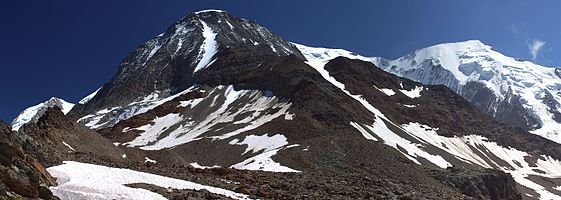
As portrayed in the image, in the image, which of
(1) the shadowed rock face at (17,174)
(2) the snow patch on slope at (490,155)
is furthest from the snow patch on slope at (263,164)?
(2) the snow patch on slope at (490,155)

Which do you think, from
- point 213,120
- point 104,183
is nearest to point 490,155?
point 213,120

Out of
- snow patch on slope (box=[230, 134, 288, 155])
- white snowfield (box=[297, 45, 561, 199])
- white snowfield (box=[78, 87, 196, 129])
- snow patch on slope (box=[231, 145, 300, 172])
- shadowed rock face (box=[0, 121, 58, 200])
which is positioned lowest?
shadowed rock face (box=[0, 121, 58, 200])

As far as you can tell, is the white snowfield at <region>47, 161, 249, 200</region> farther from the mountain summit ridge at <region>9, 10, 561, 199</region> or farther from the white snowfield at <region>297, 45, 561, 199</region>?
the white snowfield at <region>297, 45, 561, 199</region>

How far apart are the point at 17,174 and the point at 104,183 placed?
256 inches

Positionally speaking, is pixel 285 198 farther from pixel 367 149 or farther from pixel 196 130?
pixel 196 130

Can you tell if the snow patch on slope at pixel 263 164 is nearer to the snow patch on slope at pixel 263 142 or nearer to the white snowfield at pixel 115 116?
the snow patch on slope at pixel 263 142

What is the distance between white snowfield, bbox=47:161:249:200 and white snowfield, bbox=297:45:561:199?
3121 inches

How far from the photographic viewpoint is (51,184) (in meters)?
26.3

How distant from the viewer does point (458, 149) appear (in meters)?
156

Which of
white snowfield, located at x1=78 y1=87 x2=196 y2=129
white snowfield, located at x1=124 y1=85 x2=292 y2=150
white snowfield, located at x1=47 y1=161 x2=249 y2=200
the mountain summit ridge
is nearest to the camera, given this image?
white snowfield, located at x1=47 y1=161 x2=249 y2=200

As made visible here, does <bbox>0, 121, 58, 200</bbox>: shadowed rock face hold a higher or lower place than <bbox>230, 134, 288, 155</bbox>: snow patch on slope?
lower

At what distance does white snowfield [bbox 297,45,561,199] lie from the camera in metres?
118

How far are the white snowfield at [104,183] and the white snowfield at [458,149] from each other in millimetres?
79268

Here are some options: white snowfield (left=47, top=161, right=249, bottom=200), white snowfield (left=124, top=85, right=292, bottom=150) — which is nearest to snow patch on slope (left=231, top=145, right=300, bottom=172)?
white snowfield (left=124, top=85, right=292, bottom=150)
